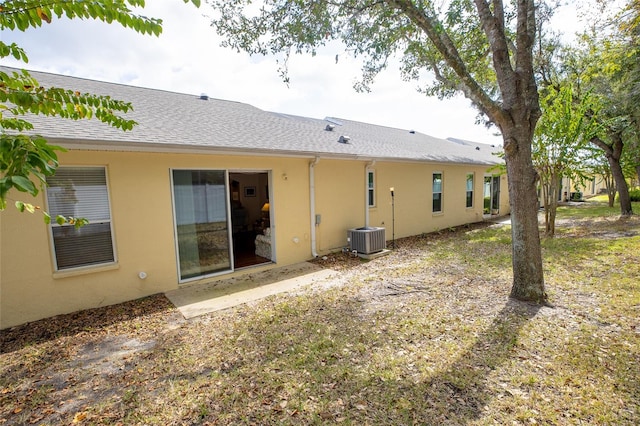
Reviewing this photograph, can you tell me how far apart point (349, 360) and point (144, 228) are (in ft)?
14.2

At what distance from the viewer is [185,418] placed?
260 centimetres

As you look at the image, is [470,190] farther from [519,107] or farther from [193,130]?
[193,130]

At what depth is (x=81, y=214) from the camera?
4.89 metres

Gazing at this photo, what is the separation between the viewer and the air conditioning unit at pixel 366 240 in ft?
26.5

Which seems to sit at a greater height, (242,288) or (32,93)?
(32,93)

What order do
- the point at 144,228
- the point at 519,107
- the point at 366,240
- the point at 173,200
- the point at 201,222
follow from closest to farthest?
the point at 519,107, the point at 144,228, the point at 173,200, the point at 201,222, the point at 366,240

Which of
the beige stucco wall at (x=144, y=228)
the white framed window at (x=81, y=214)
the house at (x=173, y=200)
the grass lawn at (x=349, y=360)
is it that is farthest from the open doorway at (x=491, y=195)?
the white framed window at (x=81, y=214)

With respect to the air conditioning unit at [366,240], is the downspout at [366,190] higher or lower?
higher

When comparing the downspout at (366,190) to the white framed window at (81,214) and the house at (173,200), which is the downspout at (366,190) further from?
the white framed window at (81,214)

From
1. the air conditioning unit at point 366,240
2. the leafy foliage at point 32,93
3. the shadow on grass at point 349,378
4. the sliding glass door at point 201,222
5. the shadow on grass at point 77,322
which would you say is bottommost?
the shadow on grass at point 349,378

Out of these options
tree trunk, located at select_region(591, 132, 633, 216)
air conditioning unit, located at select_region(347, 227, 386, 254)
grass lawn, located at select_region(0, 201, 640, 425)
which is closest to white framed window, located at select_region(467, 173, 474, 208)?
tree trunk, located at select_region(591, 132, 633, 216)

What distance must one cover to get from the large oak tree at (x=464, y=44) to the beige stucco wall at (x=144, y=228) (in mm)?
2672

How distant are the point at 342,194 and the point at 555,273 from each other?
515 cm

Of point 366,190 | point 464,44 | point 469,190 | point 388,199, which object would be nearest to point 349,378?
point 366,190
